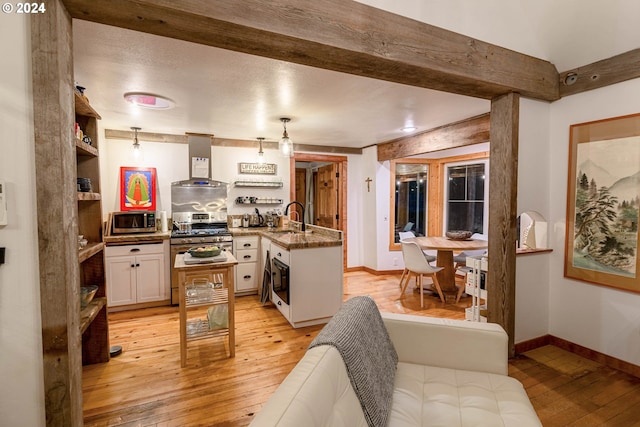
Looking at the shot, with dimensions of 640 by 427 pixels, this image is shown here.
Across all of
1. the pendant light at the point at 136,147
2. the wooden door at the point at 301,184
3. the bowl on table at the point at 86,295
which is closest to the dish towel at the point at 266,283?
the bowl on table at the point at 86,295

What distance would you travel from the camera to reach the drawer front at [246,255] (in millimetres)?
4512

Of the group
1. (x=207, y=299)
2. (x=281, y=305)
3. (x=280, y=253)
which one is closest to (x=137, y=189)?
(x=280, y=253)

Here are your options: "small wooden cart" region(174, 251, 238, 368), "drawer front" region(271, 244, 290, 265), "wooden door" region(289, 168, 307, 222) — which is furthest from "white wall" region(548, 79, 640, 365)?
"wooden door" region(289, 168, 307, 222)

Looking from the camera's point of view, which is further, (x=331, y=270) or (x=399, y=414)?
(x=331, y=270)

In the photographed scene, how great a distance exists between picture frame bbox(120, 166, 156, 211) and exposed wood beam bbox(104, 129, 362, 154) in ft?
1.49

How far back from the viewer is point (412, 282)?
5270 millimetres

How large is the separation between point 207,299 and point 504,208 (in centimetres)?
268

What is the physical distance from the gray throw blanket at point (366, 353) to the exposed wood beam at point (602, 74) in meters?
2.64

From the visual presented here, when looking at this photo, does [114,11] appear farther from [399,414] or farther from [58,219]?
[399,414]

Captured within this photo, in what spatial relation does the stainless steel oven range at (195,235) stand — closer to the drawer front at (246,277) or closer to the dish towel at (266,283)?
the drawer front at (246,277)

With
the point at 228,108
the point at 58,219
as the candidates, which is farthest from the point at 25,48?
the point at 228,108

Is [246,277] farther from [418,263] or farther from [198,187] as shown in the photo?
[418,263]

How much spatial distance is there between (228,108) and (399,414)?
3.15m

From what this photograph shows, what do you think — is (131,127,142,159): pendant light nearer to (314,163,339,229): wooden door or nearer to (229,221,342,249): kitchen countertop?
(229,221,342,249): kitchen countertop
